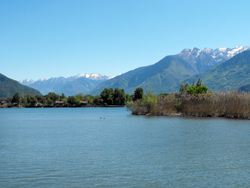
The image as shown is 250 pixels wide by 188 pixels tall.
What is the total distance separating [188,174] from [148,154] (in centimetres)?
611

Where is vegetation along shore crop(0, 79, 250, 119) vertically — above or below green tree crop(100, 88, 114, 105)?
below

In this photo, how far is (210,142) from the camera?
2816 cm

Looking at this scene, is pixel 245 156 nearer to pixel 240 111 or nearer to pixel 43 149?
pixel 43 149

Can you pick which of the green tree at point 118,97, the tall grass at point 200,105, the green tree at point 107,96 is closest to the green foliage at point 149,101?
the tall grass at point 200,105

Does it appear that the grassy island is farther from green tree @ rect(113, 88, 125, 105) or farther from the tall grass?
green tree @ rect(113, 88, 125, 105)

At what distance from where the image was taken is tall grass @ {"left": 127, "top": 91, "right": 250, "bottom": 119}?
53.8m

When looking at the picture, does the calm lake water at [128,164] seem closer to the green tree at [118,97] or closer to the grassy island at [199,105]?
the grassy island at [199,105]

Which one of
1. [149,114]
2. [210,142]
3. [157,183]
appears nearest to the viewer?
[157,183]

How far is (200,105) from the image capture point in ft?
200

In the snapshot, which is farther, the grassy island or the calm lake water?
the grassy island

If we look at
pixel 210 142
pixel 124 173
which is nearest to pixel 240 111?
pixel 210 142

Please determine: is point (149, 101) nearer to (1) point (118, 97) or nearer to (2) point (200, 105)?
(2) point (200, 105)

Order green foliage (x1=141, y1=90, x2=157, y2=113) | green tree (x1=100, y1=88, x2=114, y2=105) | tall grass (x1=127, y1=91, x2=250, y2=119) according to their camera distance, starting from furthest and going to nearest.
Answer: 1. green tree (x1=100, y1=88, x2=114, y2=105)
2. green foliage (x1=141, y1=90, x2=157, y2=113)
3. tall grass (x1=127, y1=91, x2=250, y2=119)

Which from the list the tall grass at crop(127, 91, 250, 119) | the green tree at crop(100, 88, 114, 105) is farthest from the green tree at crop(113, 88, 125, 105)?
the tall grass at crop(127, 91, 250, 119)
